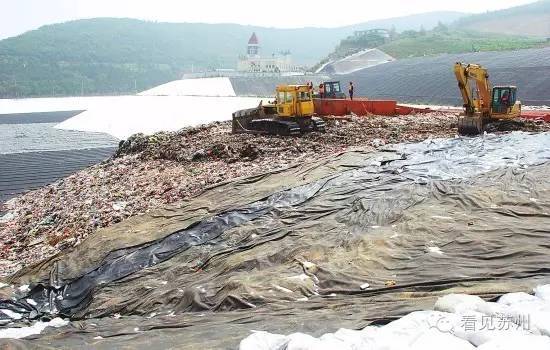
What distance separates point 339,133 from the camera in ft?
54.0

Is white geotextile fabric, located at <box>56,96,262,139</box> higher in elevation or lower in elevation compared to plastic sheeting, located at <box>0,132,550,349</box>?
higher

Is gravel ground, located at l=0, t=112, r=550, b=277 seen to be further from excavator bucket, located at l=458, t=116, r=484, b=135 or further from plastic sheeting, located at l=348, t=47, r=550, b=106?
plastic sheeting, located at l=348, t=47, r=550, b=106

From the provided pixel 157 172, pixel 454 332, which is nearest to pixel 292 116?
pixel 157 172

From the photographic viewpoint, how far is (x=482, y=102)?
51.4 feet

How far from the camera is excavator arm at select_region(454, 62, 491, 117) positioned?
15.0 m

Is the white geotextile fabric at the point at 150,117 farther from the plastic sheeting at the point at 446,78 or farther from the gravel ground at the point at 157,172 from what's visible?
the plastic sheeting at the point at 446,78

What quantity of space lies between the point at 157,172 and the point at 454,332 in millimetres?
11816

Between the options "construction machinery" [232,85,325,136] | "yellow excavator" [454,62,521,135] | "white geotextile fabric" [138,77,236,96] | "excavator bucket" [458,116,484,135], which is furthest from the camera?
"white geotextile fabric" [138,77,236,96]

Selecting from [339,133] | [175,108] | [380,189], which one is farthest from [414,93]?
[380,189]

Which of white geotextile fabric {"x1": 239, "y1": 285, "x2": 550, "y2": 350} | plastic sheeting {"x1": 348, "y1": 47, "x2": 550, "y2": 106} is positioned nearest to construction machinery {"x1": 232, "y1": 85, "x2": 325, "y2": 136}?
white geotextile fabric {"x1": 239, "y1": 285, "x2": 550, "y2": 350}

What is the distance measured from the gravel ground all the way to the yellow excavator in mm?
533

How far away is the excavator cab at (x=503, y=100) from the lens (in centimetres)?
1537

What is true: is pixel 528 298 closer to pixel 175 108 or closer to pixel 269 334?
pixel 269 334

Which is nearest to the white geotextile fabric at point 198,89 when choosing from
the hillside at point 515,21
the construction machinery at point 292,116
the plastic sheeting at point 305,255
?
the construction machinery at point 292,116
